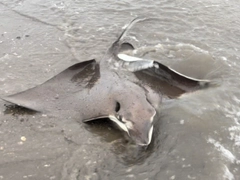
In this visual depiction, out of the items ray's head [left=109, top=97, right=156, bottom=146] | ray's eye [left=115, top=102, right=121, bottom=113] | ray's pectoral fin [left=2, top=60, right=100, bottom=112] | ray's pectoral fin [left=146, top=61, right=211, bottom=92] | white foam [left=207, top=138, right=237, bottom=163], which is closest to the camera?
ray's head [left=109, top=97, right=156, bottom=146]

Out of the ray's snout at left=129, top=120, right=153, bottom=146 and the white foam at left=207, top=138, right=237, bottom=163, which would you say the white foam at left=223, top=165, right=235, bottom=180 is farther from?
the ray's snout at left=129, top=120, right=153, bottom=146

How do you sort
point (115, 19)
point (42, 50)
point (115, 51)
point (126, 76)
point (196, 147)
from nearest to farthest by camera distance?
1. point (196, 147)
2. point (126, 76)
3. point (115, 51)
4. point (42, 50)
5. point (115, 19)

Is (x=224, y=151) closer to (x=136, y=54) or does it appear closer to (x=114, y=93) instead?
(x=114, y=93)

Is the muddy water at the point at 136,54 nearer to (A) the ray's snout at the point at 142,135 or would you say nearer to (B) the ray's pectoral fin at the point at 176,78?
(B) the ray's pectoral fin at the point at 176,78

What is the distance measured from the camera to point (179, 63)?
569 centimetres

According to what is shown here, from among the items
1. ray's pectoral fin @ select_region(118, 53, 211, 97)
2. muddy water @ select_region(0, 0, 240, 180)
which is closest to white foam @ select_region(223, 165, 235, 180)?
muddy water @ select_region(0, 0, 240, 180)

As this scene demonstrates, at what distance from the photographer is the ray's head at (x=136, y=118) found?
3.77 metres

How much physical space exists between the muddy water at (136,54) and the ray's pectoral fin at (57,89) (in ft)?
0.67

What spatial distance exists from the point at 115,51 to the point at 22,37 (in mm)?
2280

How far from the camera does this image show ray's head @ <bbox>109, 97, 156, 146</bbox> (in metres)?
3.77

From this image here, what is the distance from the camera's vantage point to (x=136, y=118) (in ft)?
13.0

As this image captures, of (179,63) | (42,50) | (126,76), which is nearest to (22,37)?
(42,50)

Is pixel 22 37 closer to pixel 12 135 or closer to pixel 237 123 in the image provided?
pixel 12 135

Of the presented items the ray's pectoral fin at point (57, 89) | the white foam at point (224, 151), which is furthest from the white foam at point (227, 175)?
the ray's pectoral fin at point (57, 89)
